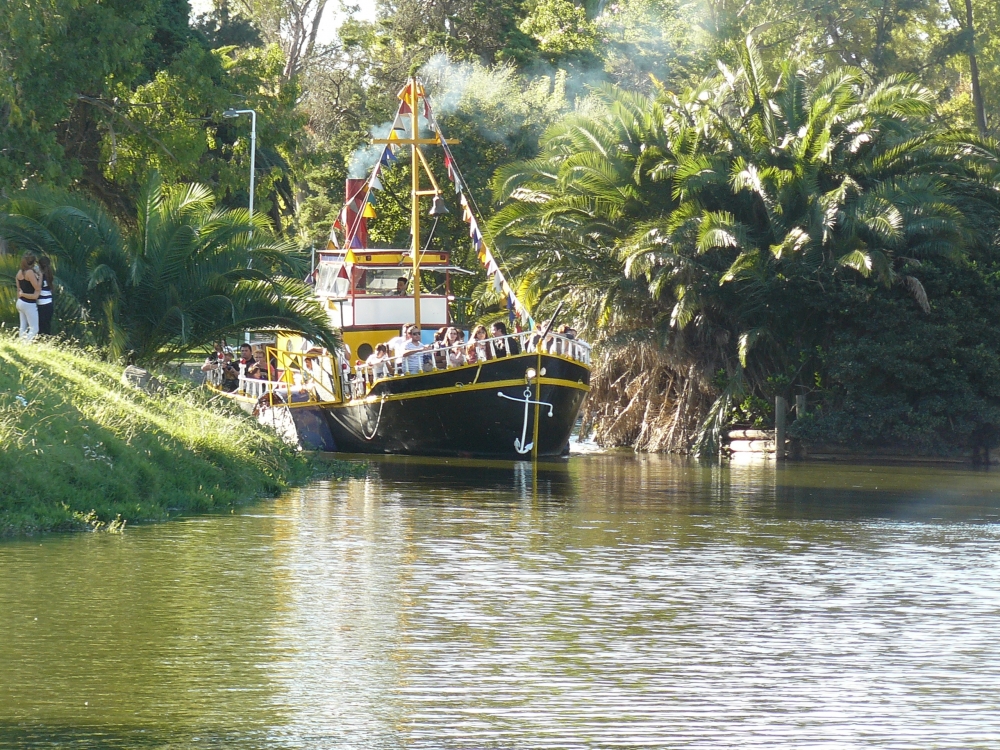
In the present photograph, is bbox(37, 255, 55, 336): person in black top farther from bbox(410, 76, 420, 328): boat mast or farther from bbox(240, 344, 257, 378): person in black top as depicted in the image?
bbox(240, 344, 257, 378): person in black top

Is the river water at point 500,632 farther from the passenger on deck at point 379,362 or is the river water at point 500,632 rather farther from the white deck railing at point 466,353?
the passenger on deck at point 379,362

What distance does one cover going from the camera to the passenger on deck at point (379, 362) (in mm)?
29938

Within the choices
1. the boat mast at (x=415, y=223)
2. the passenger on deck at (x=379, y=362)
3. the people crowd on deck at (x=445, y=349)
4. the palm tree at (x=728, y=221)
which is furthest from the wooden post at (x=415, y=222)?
the palm tree at (x=728, y=221)

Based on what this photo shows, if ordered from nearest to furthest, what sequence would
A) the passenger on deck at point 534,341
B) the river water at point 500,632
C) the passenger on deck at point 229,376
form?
the river water at point 500,632
the passenger on deck at point 534,341
the passenger on deck at point 229,376

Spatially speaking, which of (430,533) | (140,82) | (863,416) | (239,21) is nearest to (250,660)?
(430,533)

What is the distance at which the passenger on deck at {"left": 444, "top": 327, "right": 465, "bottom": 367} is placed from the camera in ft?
94.3

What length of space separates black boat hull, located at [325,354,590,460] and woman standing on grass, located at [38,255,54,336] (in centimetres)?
925

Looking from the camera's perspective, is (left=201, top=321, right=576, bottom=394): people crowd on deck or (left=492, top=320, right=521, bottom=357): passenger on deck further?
(left=201, top=321, right=576, bottom=394): people crowd on deck

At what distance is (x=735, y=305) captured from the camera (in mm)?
33844

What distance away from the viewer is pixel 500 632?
10.1 m

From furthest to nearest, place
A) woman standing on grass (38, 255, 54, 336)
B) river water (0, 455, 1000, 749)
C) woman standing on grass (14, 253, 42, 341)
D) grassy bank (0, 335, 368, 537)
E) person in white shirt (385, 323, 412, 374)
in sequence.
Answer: person in white shirt (385, 323, 412, 374)
woman standing on grass (38, 255, 54, 336)
woman standing on grass (14, 253, 42, 341)
grassy bank (0, 335, 368, 537)
river water (0, 455, 1000, 749)

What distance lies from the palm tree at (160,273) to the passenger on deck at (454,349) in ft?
18.6

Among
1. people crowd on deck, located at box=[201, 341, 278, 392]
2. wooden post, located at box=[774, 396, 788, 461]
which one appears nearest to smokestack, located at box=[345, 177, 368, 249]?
people crowd on deck, located at box=[201, 341, 278, 392]

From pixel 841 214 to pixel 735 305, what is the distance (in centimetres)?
327
